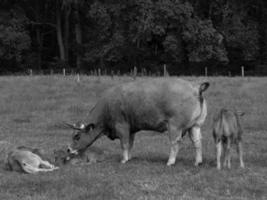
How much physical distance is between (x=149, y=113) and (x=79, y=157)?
203 cm

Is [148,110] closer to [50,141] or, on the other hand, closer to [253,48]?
[50,141]

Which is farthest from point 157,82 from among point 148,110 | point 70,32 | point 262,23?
point 70,32

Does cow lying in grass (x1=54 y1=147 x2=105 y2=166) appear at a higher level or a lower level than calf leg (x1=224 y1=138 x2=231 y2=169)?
lower

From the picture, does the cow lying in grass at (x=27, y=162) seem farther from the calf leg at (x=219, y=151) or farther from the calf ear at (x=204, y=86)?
the calf ear at (x=204, y=86)

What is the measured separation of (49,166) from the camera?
44.9 ft

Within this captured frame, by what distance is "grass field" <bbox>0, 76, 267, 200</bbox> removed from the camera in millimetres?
11109

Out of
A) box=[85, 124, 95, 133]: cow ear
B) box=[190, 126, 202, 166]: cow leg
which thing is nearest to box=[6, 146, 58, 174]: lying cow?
box=[85, 124, 95, 133]: cow ear

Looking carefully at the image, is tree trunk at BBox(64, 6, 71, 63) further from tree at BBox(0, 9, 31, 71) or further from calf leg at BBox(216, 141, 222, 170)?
calf leg at BBox(216, 141, 222, 170)

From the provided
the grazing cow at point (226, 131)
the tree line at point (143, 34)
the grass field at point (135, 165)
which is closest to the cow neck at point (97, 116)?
the grass field at point (135, 165)

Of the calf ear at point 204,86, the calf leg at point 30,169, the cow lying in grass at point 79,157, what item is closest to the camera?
the calf leg at point 30,169

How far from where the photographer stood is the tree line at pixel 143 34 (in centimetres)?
5588

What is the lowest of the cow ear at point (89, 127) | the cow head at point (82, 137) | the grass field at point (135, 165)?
the grass field at point (135, 165)

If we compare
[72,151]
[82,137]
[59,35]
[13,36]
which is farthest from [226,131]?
[59,35]

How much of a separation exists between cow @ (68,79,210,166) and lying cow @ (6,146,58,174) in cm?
140
